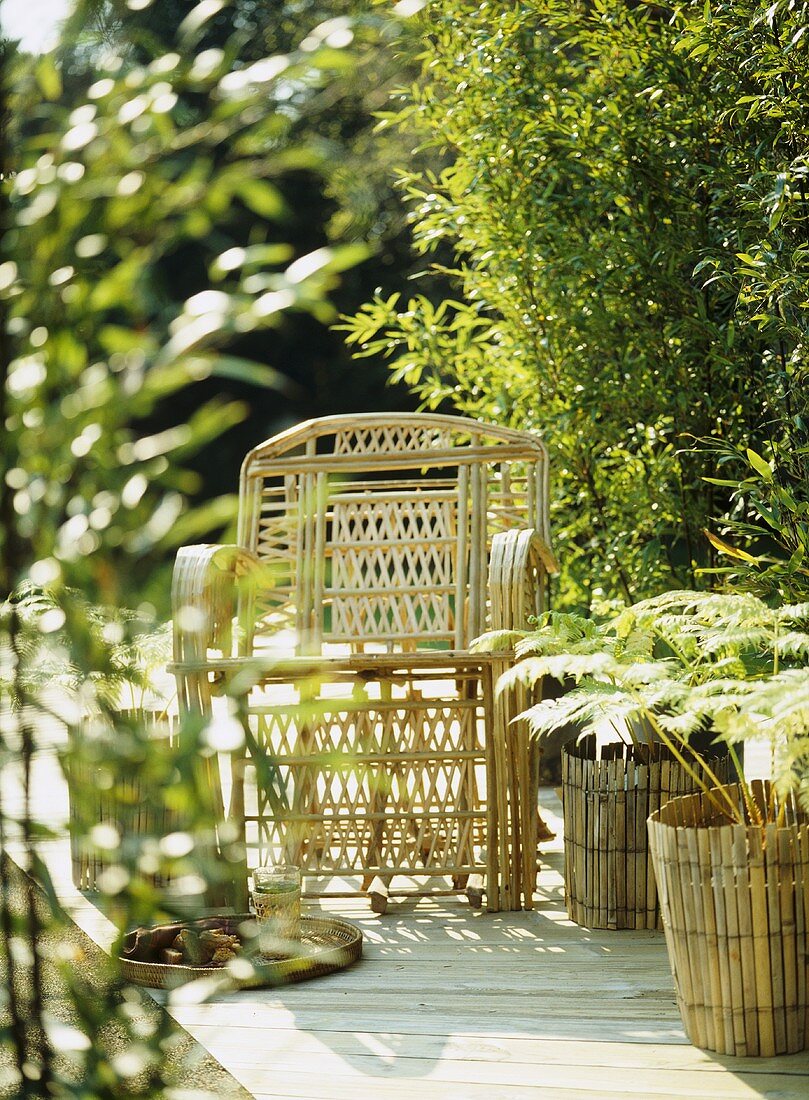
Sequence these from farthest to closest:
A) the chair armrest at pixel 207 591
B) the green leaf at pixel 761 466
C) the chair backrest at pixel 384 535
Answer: the chair backrest at pixel 384 535 < the chair armrest at pixel 207 591 < the green leaf at pixel 761 466

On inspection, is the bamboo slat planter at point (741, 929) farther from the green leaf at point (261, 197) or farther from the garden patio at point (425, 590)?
the green leaf at point (261, 197)

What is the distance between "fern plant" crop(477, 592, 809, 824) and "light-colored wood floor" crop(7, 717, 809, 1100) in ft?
1.39

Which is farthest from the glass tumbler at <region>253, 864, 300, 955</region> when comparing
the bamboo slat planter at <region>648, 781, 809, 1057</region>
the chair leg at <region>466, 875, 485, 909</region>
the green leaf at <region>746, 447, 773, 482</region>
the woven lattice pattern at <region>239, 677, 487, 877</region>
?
the green leaf at <region>746, 447, 773, 482</region>

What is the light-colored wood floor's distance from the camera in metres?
2.00

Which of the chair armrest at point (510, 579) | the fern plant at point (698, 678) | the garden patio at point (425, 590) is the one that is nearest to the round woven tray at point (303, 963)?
the garden patio at point (425, 590)

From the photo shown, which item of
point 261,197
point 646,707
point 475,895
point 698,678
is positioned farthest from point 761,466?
point 261,197

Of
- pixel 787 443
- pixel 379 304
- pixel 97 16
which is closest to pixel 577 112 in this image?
pixel 379 304

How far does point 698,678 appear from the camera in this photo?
249 centimetres

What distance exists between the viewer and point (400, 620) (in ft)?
10.9

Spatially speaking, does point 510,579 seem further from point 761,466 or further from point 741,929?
point 741,929

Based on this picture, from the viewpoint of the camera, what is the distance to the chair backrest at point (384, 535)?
3285 mm

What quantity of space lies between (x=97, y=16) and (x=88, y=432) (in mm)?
290

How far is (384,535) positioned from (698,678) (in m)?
1.18

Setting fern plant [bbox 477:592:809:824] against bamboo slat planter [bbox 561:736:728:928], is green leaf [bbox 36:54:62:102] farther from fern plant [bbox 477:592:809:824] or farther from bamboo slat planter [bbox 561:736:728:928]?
bamboo slat planter [bbox 561:736:728:928]
